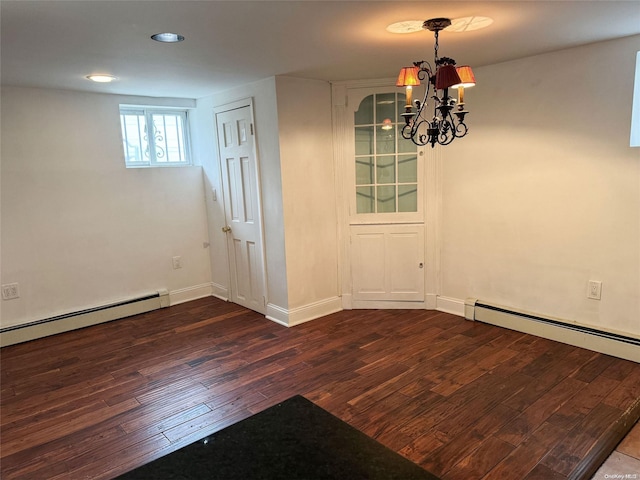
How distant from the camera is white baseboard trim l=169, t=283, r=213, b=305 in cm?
479

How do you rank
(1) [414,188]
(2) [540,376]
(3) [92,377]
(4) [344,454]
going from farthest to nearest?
(1) [414,188], (3) [92,377], (2) [540,376], (4) [344,454]

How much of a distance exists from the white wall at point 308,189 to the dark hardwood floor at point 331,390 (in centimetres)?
45

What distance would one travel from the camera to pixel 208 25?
225cm

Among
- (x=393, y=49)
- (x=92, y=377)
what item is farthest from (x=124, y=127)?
(x=393, y=49)

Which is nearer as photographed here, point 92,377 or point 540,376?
point 540,376

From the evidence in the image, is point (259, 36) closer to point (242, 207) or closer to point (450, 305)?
point (242, 207)

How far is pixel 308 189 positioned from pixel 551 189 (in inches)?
80.1

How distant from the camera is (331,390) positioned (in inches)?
111

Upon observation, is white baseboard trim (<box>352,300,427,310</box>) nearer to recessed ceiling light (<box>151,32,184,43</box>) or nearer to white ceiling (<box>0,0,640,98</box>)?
white ceiling (<box>0,0,640,98</box>)

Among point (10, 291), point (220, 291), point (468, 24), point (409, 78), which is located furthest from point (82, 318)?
point (468, 24)

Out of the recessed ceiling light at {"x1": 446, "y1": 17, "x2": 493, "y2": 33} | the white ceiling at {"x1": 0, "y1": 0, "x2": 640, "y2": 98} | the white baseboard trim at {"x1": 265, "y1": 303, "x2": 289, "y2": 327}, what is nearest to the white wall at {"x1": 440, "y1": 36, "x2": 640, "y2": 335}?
the white ceiling at {"x1": 0, "y1": 0, "x2": 640, "y2": 98}

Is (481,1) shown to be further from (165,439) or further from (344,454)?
(165,439)

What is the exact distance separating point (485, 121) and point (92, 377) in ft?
12.4

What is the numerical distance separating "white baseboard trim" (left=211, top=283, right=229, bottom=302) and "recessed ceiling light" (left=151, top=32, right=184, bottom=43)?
2922 mm
